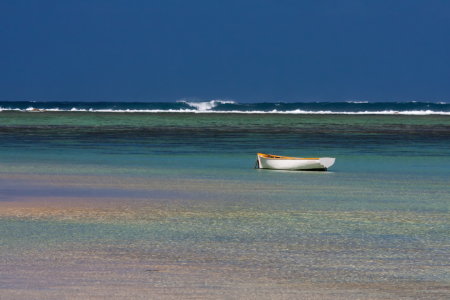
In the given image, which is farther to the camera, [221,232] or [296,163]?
[296,163]

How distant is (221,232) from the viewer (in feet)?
41.7

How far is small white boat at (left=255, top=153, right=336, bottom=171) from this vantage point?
2491 cm

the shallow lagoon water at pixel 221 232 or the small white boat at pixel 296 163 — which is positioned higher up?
the small white boat at pixel 296 163

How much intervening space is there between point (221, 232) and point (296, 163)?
12659 mm

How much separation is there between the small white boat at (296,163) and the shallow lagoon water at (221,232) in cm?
53

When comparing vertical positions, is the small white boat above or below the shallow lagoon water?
above

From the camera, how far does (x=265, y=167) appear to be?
2553cm

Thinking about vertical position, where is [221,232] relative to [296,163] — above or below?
below

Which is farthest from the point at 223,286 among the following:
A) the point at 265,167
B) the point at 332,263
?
the point at 265,167

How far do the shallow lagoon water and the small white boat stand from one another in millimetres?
525

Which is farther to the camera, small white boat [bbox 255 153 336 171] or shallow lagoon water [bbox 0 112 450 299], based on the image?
small white boat [bbox 255 153 336 171]

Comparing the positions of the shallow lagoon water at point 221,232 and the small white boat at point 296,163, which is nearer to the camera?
the shallow lagoon water at point 221,232

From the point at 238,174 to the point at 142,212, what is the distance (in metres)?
8.86

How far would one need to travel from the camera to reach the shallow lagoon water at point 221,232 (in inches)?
356
